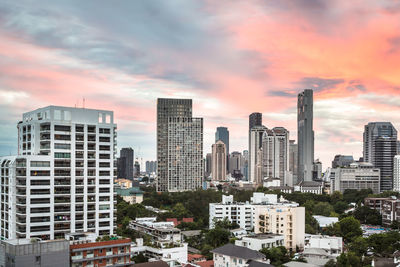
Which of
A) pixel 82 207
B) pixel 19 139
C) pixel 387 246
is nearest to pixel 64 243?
pixel 82 207

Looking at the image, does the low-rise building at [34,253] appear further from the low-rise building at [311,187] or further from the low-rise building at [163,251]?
the low-rise building at [311,187]

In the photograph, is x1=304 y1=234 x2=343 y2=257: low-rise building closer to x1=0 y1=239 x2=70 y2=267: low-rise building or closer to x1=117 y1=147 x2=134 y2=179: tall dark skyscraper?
x1=0 y1=239 x2=70 y2=267: low-rise building

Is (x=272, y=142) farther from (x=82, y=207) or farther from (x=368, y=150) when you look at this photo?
(x=82, y=207)

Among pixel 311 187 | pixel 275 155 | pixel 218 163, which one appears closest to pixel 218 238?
pixel 311 187

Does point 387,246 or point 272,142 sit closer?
point 387,246

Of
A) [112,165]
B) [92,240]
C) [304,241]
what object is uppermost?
[112,165]

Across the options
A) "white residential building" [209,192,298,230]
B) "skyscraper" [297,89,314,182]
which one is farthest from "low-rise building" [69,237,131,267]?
"skyscraper" [297,89,314,182]

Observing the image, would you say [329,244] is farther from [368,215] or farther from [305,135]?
[305,135]
